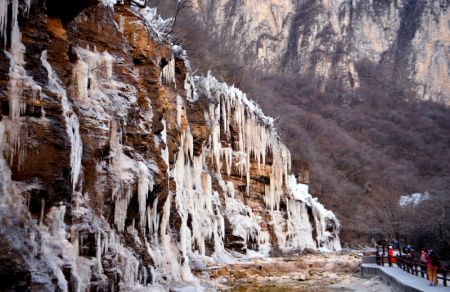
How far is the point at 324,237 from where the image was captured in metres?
39.2

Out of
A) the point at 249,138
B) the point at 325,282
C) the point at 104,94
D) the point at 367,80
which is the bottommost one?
the point at 325,282

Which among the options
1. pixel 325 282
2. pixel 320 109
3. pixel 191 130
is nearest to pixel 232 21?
pixel 320 109

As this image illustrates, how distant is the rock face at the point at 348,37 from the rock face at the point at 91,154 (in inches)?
2539

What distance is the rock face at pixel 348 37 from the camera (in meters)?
86.2

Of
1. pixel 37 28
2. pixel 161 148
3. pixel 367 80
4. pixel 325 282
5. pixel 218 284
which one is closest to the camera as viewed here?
pixel 37 28

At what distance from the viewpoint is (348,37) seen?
98.7 metres

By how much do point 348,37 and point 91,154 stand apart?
93323mm

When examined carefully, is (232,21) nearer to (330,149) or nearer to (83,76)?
(330,149)

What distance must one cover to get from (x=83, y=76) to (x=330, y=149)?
208ft

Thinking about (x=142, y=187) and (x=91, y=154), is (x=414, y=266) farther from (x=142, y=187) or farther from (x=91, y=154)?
(x=91, y=154)

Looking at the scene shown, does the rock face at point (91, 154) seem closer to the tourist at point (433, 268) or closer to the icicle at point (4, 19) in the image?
the icicle at point (4, 19)

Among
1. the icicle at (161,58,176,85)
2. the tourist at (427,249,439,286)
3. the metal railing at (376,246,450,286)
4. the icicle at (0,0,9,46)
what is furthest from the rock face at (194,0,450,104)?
the icicle at (0,0,9,46)

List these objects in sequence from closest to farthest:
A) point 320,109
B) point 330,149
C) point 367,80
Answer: point 330,149 → point 320,109 → point 367,80

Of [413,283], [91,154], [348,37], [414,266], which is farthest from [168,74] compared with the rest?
[348,37]
